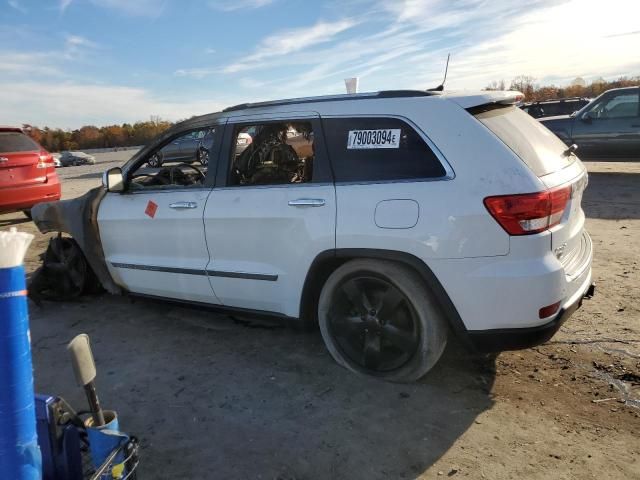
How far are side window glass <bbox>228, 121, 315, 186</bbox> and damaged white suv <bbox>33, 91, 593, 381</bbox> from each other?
0.01 m

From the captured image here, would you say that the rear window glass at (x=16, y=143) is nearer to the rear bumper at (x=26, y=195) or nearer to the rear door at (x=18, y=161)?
the rear door at (x=18, y=161)

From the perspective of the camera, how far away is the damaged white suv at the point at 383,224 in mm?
2777

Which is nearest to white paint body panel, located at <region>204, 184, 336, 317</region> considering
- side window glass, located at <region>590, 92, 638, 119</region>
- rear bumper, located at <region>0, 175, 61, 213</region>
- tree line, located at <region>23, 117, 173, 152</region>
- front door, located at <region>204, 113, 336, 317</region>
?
front door, located at <region>204, 113, 336, 317</region>

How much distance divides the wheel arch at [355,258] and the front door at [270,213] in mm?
56

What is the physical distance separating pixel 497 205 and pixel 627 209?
6354 mm

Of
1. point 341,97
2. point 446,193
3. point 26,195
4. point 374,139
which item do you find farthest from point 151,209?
point 26,195

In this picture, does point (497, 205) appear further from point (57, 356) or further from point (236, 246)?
point (57, 356)

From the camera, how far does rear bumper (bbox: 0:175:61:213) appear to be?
27.4ft

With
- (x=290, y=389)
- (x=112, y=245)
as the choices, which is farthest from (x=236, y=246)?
(x=112, y=245)

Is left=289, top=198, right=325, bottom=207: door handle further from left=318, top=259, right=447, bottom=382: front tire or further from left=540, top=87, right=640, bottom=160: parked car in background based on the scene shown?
left=540, top=87, right=640, bottom=160: parked car in background

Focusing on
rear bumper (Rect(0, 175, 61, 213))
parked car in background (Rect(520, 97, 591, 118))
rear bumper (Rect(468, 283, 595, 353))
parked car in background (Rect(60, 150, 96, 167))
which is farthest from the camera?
parked car in background (Rect(60, 150, 96, 167))

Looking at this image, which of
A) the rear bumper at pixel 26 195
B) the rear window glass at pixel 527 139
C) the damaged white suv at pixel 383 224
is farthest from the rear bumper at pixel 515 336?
the rear bumper at pixel 26 195

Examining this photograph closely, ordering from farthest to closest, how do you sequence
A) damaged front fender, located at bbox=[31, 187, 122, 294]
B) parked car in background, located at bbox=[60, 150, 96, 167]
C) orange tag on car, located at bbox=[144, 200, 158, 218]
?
parked car in background, located at bbox=[60, 150, 96, 167] → damaged front fender, located at bbox=[31, 187, 122, 294] → orange tag on car, located at bbox=[144, 200, 158, 218]

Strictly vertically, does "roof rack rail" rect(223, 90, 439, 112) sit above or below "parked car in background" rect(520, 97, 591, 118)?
below
